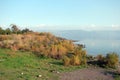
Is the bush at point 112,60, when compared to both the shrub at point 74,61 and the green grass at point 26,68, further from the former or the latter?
the green grass at point 26,68

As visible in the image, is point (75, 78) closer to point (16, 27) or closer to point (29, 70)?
point (29, 70)

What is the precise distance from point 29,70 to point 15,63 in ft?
8.24

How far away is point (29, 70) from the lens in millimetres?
19156

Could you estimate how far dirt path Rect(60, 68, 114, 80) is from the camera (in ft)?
58.6

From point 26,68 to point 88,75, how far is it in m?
4.30

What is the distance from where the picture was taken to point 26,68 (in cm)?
2008

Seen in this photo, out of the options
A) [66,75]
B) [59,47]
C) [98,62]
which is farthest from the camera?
[59,47]

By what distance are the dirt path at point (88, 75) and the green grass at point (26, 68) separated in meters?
0.70

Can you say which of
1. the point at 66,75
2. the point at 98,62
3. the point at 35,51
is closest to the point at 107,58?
the point at 98,62

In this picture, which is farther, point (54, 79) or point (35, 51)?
point (35, 51)

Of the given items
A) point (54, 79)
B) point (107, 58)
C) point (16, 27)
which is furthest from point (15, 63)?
point (16, 27)

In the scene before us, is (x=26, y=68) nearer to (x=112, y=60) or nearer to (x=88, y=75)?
(x=88, y=75)

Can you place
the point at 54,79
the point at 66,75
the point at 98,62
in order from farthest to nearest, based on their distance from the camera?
the point at 98,62 → the point at 66,75 → the point at 54,79

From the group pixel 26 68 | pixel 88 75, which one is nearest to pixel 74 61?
pixel 88 75
